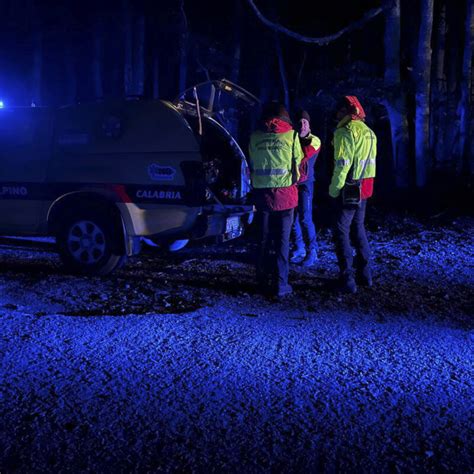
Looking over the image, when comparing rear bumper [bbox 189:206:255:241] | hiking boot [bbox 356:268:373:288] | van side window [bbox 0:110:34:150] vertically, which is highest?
van side window [bbox 0:110:34:150]

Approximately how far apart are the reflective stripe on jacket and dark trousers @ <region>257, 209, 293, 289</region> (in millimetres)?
623

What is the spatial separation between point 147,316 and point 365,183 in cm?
280

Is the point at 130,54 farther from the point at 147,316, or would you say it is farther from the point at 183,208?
the point at 147,316

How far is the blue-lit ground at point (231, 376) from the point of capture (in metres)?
2.34

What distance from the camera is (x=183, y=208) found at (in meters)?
5.32

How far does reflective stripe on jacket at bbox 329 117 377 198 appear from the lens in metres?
4.94

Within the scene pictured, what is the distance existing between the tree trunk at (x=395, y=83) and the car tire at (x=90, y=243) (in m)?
8.38

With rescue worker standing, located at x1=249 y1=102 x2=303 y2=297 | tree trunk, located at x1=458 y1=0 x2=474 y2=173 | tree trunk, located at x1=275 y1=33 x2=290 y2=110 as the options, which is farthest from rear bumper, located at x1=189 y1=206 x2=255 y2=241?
tree trunk, located at x1=275 y1=33 x2=290 y2=110

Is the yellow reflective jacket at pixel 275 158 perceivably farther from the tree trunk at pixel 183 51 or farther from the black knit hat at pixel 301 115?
the tree trunk at pixel 183 51

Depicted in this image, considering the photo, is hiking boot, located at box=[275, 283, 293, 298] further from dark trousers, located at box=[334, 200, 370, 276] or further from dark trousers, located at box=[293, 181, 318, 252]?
dark trousers, located at box=[293, 181, 318, 252]

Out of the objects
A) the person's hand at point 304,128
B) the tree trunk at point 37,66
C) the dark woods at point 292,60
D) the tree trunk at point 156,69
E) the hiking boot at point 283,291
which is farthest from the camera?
the tree trunk at point 156,69

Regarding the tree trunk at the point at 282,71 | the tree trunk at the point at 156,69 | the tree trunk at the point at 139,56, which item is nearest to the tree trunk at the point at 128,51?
the tree trunk at the point at 139,56

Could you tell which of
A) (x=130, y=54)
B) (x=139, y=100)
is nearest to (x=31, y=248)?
(x=139, y=100)

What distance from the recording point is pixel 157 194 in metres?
5.40
